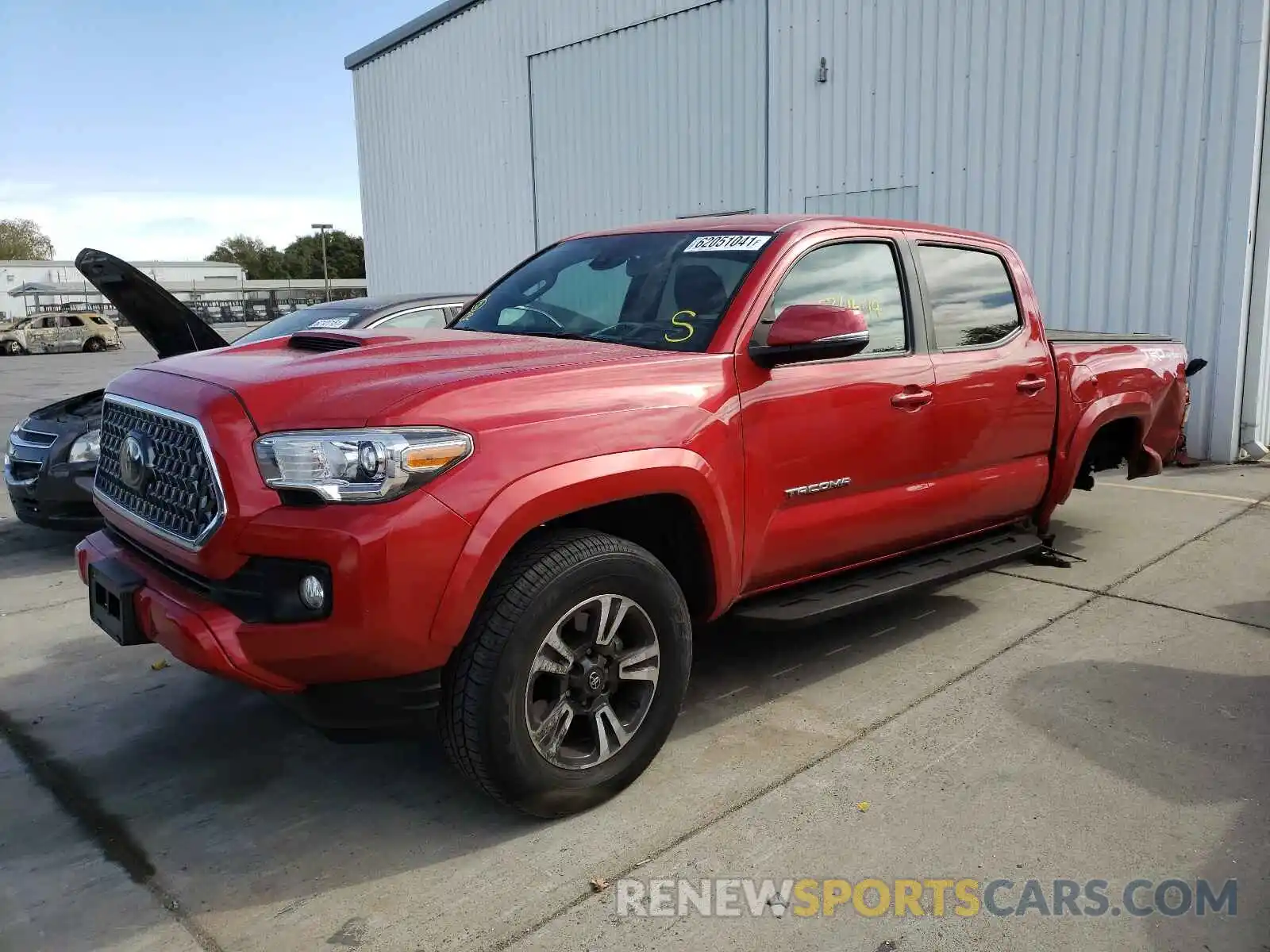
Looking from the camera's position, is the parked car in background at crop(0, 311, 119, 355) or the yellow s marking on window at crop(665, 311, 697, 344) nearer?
the yellow s marking on window at crop(665, 311, 697, 344)

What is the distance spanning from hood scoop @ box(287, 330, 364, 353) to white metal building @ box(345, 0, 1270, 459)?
27.2ft

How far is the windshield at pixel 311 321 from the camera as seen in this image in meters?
6.66

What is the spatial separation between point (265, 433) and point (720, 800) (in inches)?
70.7

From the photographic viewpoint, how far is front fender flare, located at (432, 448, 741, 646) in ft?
8.87

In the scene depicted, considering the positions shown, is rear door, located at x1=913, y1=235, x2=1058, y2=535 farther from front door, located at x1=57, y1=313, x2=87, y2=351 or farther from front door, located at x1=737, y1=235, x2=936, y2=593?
front door, located at x1=57, y1=313, x2=87, y2=351

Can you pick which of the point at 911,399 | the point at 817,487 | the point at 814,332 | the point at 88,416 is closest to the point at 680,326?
the point at 814,332

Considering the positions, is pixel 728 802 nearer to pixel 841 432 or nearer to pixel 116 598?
pixel 841 432

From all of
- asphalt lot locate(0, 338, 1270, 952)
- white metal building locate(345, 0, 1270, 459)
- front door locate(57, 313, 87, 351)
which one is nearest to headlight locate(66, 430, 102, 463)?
asphalt lot locate(0, 338, 1270, 952)

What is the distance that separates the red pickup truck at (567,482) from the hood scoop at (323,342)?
0.02m

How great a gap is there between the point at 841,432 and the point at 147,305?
13.7 feet

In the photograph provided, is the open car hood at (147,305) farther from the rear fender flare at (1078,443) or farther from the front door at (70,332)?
the front door at (70,332)

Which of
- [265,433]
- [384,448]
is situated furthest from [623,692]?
[265,433]

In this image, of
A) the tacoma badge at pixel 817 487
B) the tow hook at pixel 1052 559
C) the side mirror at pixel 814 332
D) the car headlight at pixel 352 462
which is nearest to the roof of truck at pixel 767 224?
the side mirror at pixel 814 332

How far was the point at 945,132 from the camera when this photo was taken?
1069 centimetres
